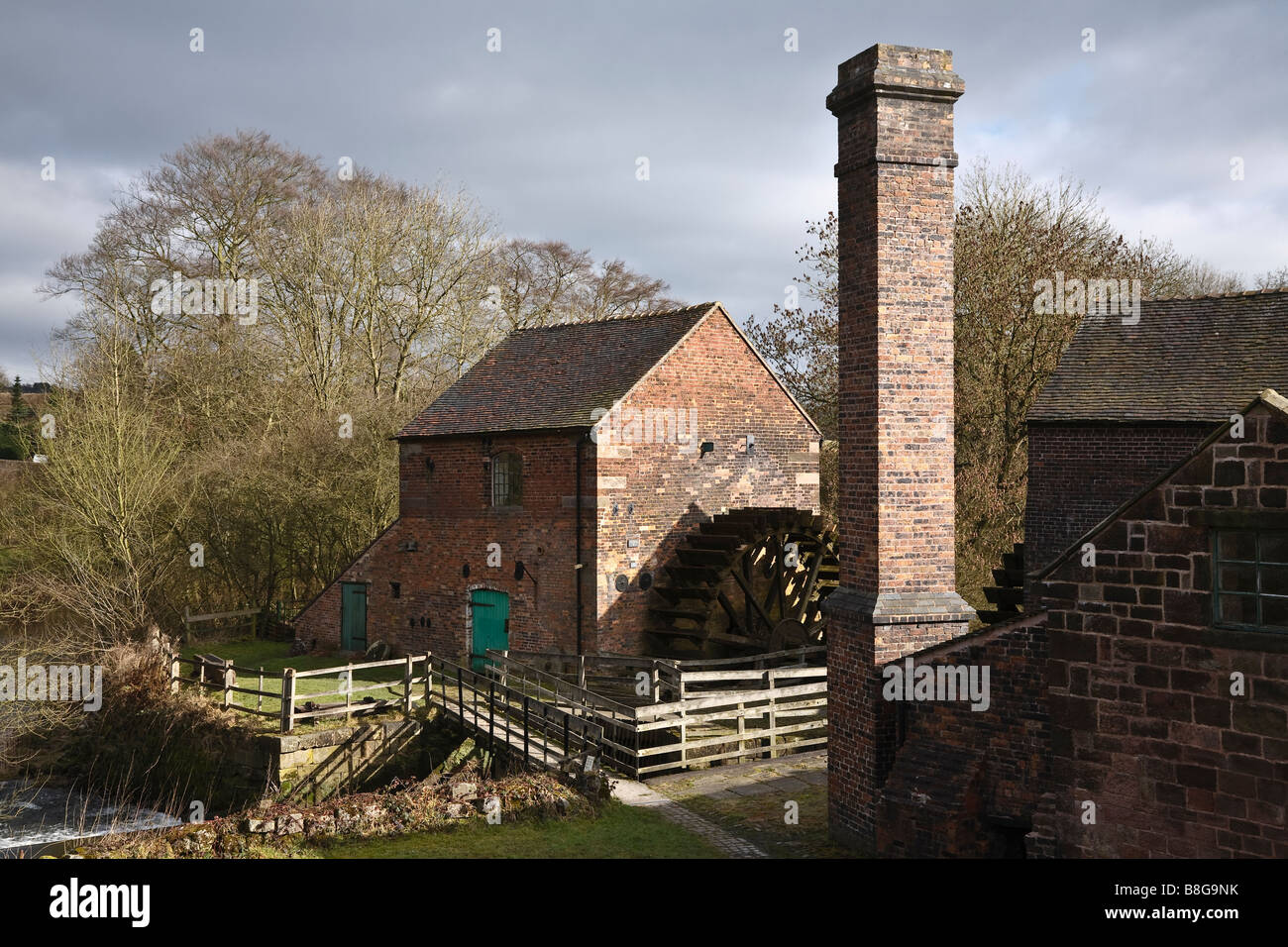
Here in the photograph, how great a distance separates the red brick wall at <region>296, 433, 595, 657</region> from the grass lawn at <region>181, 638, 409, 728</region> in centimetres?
83

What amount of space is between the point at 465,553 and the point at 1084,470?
1114 centimetres

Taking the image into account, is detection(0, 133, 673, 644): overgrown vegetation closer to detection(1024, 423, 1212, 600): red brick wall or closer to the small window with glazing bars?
the small window with glazing bars

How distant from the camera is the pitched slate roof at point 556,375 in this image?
1800 cm

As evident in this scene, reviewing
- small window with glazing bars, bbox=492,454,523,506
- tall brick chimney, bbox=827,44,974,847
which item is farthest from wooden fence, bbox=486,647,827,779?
small window with glazing bars, bbox=492,454,523,506

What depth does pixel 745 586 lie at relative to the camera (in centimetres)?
1780

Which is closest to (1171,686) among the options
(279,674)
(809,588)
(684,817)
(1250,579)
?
(1250,579)

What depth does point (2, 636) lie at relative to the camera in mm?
21016

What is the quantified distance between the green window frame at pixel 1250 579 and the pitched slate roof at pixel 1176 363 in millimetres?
8358

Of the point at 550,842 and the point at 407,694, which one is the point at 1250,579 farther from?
the point at 407,694

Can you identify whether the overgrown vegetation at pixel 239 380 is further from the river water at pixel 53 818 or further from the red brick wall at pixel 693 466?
the red brick wall at pixel 693 466

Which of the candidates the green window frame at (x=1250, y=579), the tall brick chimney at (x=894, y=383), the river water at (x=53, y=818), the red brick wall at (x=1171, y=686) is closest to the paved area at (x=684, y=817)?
the tall brick chimney at (x=894, y=383)

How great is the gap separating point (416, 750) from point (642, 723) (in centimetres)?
441

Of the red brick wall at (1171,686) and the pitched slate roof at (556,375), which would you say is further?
the pitched slate roof at (556,375)
